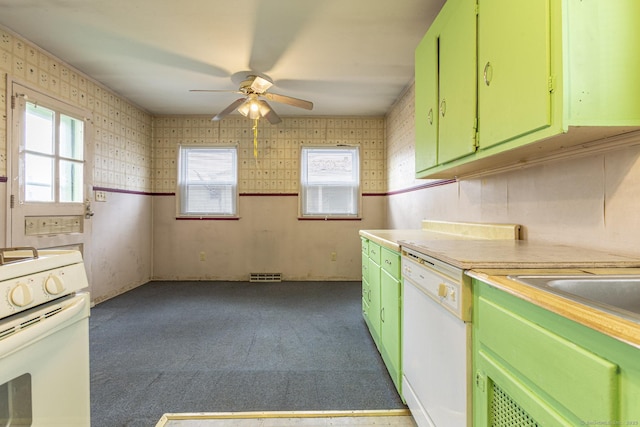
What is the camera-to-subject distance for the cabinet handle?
4.09 feet

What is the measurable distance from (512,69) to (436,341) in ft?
3.54

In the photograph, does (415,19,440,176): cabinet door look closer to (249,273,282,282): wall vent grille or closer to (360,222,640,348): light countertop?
(360,222,640,348): light countertop

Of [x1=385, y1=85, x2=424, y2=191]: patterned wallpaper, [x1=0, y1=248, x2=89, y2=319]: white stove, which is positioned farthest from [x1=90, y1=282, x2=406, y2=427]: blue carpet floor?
[x1=385, y1=85, x2=424, y2=191]: patterned wallpaper

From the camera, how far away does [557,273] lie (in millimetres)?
868

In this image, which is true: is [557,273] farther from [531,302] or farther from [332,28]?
[332,28]

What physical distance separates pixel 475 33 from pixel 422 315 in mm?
1288

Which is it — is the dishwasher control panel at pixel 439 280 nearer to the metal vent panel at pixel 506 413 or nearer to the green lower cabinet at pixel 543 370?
the green lower cabinet at pixel 543 370

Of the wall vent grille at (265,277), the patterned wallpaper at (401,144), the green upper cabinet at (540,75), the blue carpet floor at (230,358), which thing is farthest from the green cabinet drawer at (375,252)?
the wall vent grille at (265,277)

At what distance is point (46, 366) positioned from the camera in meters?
0.85

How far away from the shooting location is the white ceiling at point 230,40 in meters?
2.01

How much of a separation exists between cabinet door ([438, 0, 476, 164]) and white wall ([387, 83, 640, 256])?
14.6 inches

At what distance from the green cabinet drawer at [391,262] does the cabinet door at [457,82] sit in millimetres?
627

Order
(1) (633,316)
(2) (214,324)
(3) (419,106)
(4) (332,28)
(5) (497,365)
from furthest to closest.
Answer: (2) (214,324), (4) (332,28), (3) (419,106), (5) (497,365), (1) (633,316)

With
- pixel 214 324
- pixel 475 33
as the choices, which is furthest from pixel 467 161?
pixel 214 324
